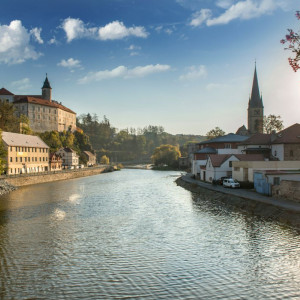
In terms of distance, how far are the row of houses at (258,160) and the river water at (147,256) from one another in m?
9.49

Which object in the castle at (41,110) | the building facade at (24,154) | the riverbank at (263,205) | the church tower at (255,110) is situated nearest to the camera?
the riverbank at (263,205)

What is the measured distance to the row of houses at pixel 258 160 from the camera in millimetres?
37219

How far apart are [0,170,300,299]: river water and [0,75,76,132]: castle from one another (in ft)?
308

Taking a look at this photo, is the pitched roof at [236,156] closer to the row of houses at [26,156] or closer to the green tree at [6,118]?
the row of houses at [26,156]

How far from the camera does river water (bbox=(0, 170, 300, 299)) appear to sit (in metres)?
14.5

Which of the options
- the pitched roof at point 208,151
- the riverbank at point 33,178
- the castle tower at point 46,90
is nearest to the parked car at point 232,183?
the pitched roof at point 208,151

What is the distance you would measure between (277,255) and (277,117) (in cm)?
8040

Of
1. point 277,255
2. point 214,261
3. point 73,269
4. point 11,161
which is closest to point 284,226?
point 277,255

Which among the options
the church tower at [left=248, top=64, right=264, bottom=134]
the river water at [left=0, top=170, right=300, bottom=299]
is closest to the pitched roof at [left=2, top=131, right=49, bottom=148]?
the river water at [left=0, top=170, right=300, bottom=299]

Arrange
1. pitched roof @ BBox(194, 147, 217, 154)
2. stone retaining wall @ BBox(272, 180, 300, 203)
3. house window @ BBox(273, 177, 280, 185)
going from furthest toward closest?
1. pitched roof @ BBox(194, 147, 217, 154)
2. house window @ BBox(273, 177, 280, 185)
3. stone retaining wall @ BBox(272, 180, 300, 203)

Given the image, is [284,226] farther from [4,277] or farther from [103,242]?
[4,277]

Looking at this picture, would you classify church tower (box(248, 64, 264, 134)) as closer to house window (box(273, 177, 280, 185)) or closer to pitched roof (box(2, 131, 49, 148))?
pitched roof (box(2, 131, 49, 148))

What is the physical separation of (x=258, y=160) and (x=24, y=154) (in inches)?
2044

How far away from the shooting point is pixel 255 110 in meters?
101
